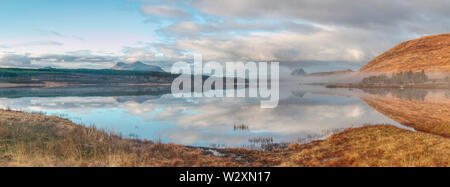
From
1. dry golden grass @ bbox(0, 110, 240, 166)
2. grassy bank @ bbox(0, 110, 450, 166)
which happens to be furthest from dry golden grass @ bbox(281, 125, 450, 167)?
dry golden grass @ bbox(0, 110, 240, 166)

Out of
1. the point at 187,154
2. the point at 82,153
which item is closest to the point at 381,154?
the point at 187,154

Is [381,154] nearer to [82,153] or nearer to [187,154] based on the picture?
[187,154]

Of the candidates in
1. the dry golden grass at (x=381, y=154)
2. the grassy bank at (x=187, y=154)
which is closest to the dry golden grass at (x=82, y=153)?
the grassy bank at (x=187, y=154)

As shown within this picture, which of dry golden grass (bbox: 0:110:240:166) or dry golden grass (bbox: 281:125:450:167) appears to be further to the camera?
dry golden grass (bbox: 0:110:240:166)

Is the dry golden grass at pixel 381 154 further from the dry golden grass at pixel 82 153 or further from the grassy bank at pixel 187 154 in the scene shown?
the dry golden grass at pixel 82 153

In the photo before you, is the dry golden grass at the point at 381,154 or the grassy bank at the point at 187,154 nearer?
the dry golden grass at the point at 381,154

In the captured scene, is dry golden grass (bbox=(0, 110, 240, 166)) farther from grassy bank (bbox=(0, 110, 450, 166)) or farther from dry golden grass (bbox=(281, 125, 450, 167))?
dry golden grass (bbox=(281, 125, 450, 167))

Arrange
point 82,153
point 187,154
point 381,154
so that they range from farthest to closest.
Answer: point 187,154, point 82,153, point 381,154

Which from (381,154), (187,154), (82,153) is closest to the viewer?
(381,154)

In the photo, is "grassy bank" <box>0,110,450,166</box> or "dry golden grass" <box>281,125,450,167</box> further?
"grassy bank" <box>0,110,450,166</box>
